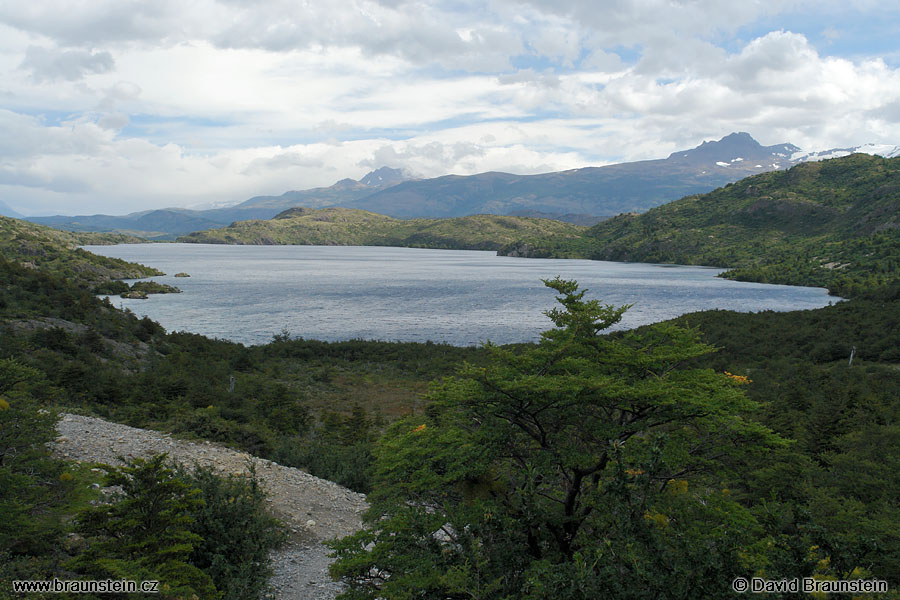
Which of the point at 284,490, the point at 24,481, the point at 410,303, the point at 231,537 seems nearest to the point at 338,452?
the point at 284,490

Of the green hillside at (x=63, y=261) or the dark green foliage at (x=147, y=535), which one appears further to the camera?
the green hillside at (x=63, y=261)

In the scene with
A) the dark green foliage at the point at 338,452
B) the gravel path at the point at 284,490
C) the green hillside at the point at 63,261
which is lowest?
the dark green foliage at the point at 338,452

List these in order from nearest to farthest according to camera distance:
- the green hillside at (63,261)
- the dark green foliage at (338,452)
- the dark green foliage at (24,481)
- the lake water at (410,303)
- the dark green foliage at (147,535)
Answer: the dark green foliage at (147,535) < the dark green foliage at (24,481) < the dark green foliage at (338,452) < the lake water at (410,303) < the green hillside at (63,261)

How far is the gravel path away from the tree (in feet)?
9.74

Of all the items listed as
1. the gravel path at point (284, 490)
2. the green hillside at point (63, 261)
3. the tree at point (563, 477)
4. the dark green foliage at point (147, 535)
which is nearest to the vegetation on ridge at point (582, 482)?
the tree at point (563, 477)

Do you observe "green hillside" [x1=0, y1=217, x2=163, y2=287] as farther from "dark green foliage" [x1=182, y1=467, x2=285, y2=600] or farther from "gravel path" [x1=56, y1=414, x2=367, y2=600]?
"dark green foliage" [x1=182, y1=467, x2=285, y2=600]

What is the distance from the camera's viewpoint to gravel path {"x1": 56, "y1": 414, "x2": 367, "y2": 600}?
996 cm

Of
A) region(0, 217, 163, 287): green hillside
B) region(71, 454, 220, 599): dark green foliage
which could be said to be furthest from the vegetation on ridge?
region(0, 217, 163, 287): green hillside

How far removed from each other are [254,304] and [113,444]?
224 ft

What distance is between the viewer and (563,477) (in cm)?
797

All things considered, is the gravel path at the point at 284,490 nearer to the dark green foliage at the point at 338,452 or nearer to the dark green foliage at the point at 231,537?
the dark green foliage at the point at 338,452

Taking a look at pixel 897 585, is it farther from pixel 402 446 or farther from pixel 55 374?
pixel 55 374

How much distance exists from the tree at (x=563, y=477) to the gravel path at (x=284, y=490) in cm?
297

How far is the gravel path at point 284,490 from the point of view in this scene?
996 cm
